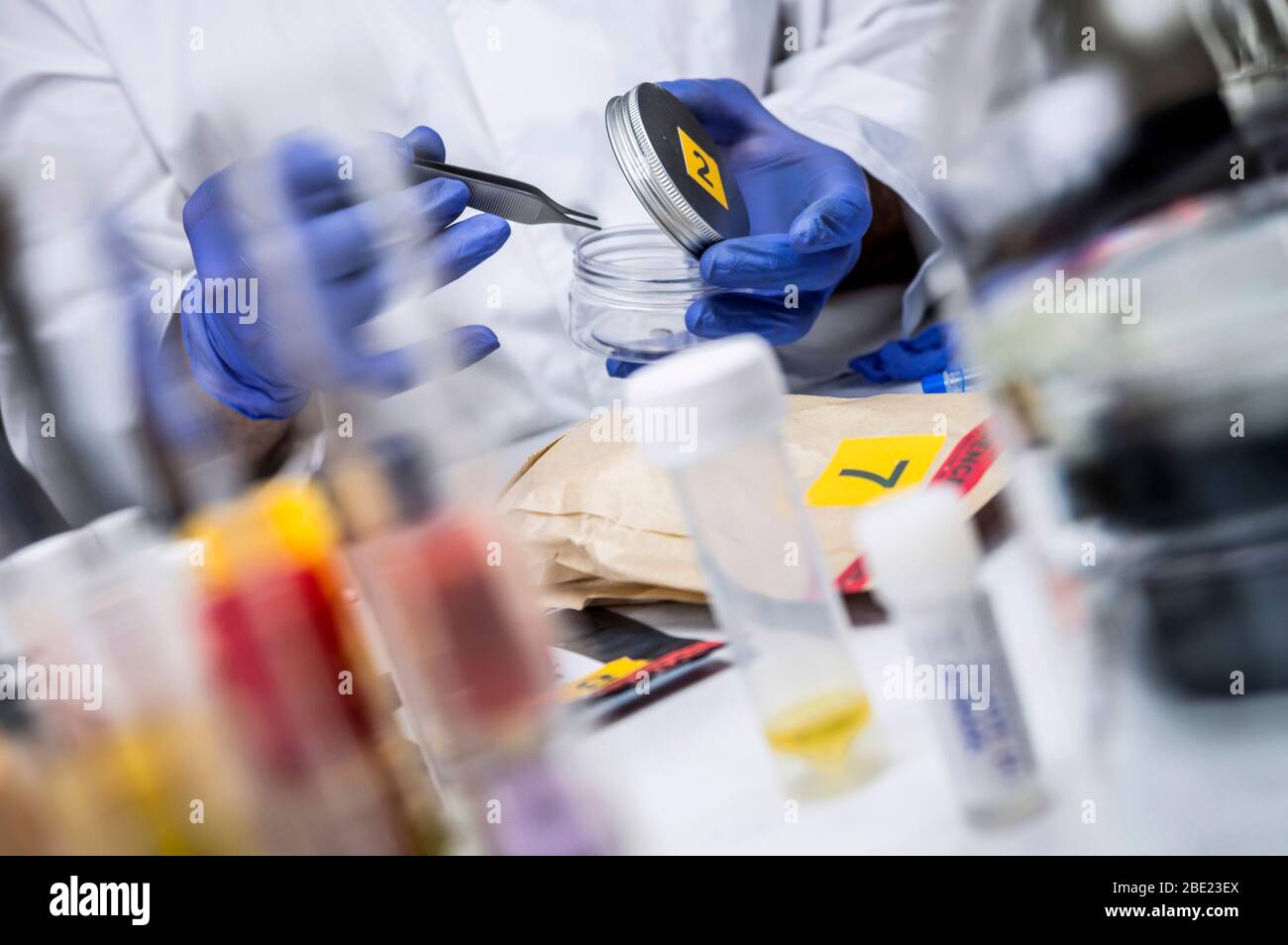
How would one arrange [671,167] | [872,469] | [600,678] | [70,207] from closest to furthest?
[600,678]
[872,469]
[671,167]
[70,207]

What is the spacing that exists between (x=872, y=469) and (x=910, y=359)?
368mm

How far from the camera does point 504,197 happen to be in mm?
988

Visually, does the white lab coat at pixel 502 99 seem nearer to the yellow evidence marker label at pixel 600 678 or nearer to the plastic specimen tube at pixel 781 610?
the yellow evidence marker label at pixel 600 678

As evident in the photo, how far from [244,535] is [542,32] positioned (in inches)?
41.7

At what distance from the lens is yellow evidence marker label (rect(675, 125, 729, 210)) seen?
3.16 ft

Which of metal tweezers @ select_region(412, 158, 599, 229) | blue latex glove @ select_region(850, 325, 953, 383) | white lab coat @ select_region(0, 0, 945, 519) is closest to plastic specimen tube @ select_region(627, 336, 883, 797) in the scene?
metal tweezers @ select_region(412, 158, 599, 229)

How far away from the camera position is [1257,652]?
434 mm

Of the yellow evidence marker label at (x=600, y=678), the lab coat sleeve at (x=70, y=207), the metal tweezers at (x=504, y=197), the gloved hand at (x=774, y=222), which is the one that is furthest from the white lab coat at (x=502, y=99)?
the yellow evidence marker label at (x=600, y=678)

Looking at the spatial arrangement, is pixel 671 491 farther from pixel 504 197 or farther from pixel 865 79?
pixel 865 79

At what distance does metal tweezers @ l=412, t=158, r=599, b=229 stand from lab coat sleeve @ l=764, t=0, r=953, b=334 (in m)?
0.39

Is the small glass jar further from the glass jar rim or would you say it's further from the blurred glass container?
the blurred glass container

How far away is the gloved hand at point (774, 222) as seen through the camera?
38.4 inches

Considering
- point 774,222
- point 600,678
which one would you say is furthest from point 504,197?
point 600,678

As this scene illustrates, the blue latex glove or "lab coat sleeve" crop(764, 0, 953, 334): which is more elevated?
"lab coat sleeve" crop(764, 0, 953, 334)
